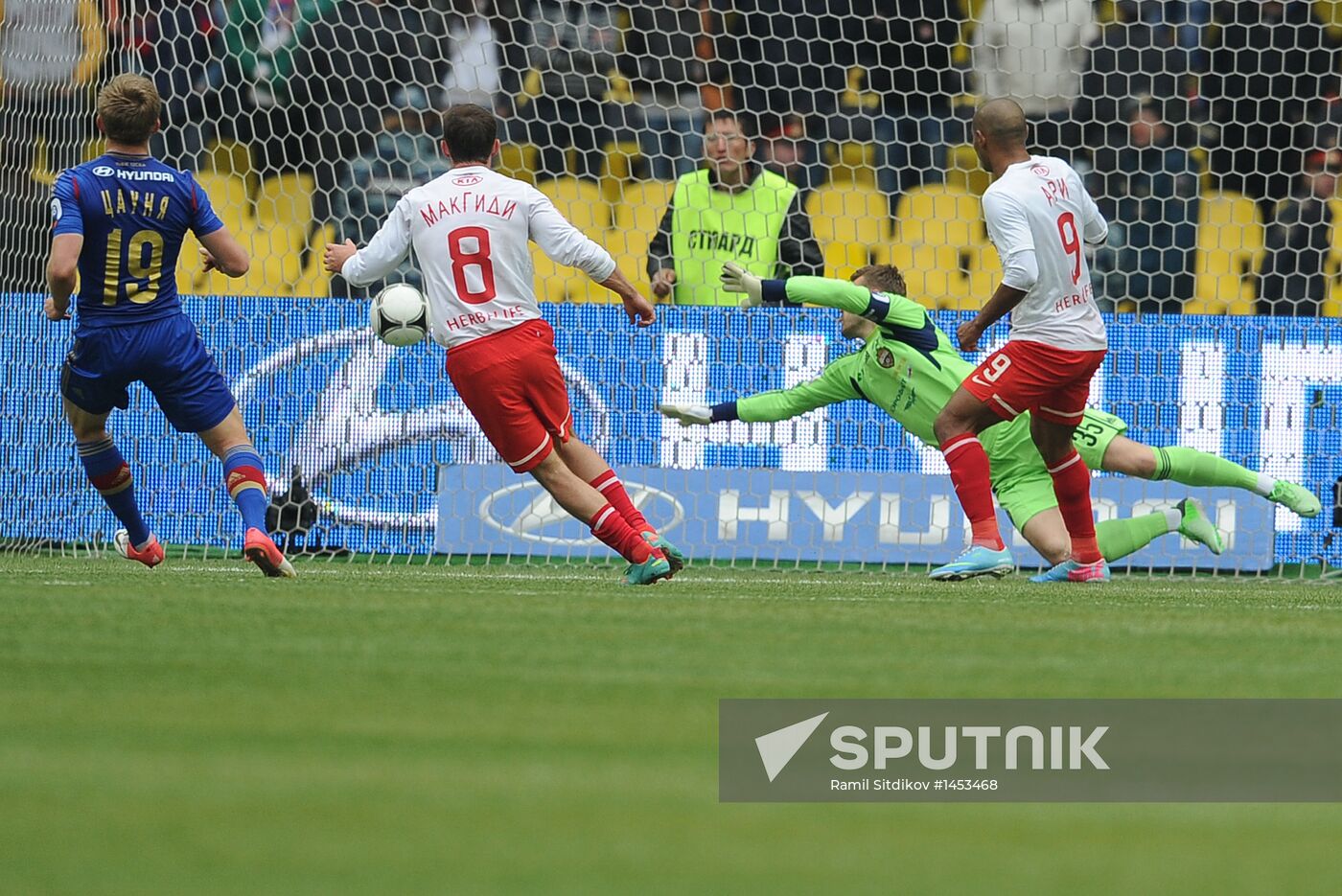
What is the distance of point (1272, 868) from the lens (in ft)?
7.25

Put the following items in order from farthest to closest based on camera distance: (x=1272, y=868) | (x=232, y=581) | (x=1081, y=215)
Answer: (x=1081, y=215)
(x=232, y=581)
(x=1272, y=868)

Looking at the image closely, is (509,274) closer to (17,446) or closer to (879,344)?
(879,344)

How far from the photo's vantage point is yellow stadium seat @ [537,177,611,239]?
35.9 feet

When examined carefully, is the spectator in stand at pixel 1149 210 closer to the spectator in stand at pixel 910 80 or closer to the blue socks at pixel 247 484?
the spectator in stand at pixel 910 80

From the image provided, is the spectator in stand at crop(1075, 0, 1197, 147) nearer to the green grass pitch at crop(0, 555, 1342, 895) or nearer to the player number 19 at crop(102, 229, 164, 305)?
the green grass pitch at crop(0, 555, 1342, 895)

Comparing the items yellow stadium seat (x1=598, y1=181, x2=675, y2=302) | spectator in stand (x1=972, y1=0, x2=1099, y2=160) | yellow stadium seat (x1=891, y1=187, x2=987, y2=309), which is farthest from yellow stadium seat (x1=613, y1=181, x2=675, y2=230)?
spectator in stand (x1=972, y1=0, x2=1099, y2=160)

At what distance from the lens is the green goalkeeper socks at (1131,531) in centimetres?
838

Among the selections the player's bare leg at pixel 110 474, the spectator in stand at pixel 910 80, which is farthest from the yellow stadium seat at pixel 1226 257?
the player's bare leg at pixel 110 474

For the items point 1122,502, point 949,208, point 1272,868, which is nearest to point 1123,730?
point 1272,868

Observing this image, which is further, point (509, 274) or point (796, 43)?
point (796, 43)

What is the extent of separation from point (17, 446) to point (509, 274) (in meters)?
3.84

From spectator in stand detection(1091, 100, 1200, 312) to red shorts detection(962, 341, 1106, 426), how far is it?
330 centimetres

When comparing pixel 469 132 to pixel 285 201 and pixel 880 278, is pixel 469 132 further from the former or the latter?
pixel 285 201

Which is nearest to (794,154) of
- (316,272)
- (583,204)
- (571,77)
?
(583,204)
